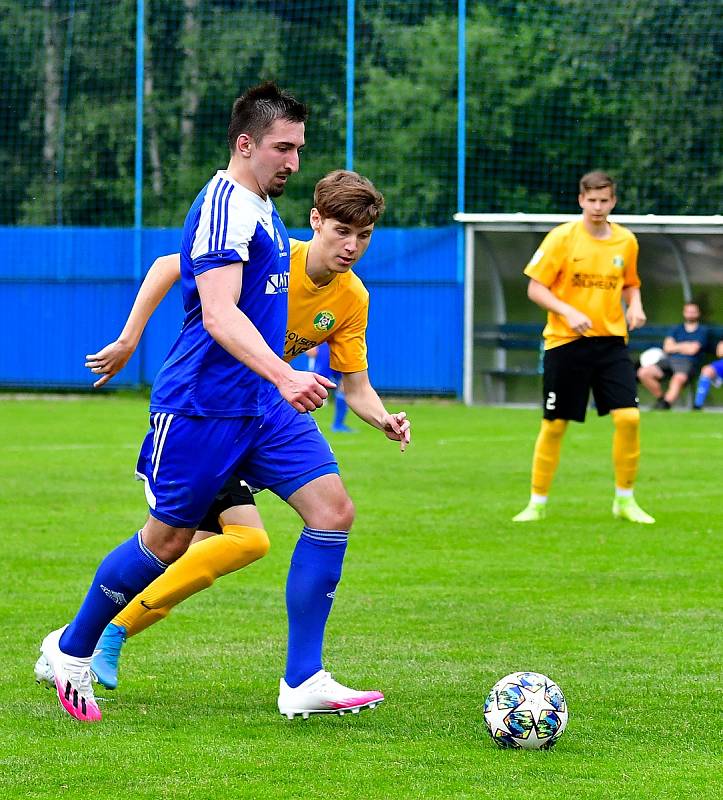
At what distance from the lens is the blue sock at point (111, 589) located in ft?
16.3

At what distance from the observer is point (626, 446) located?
9.92m

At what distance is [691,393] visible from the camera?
22031mm

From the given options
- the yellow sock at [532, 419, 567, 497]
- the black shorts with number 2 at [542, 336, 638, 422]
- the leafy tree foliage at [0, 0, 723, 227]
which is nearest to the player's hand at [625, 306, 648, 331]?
the black shorts with number 2 at [542, 336, 638, 422]

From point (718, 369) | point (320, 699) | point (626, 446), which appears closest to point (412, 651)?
point (320, 699)

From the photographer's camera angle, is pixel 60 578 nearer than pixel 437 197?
Yes

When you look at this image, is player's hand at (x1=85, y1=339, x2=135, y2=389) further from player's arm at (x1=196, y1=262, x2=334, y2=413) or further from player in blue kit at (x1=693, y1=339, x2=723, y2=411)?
player in blue kit at (x1=693, y1=339, x2=723, y2=411)

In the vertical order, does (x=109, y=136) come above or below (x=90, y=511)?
above

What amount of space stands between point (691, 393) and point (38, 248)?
10399mm

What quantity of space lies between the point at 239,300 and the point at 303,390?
0.55 meters

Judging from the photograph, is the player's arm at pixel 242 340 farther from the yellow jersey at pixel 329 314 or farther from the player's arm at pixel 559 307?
the player's arm at pixel 559 307

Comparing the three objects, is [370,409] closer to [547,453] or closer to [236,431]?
[236,431]

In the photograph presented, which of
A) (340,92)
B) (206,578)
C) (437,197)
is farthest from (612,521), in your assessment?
(340,92)

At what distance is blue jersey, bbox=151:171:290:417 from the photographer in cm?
469

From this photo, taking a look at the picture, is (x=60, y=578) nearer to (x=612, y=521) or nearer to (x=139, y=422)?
(x=612, y=521)
